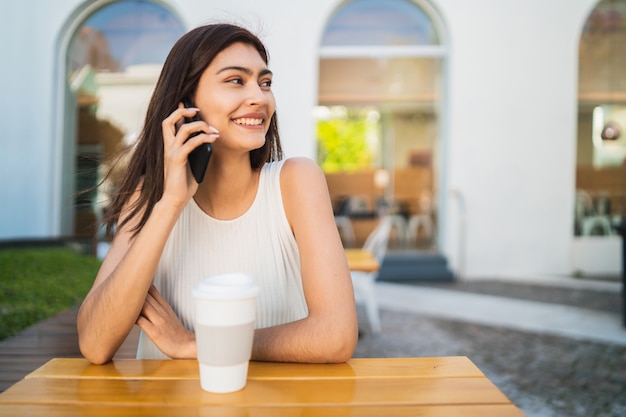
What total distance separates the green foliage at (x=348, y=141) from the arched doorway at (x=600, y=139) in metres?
5.58

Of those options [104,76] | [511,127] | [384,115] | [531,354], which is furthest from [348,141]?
[531,354]

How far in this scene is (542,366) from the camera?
3.47 metres

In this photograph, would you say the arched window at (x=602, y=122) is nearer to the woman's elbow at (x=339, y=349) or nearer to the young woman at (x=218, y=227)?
the young woman at (x=218, y=227)

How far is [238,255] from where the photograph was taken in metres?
1.47

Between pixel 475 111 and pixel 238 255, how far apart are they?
636 centimetres

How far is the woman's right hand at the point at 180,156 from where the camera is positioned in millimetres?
1203

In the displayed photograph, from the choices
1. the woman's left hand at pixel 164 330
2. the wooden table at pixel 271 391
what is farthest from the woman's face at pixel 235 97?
the wooden table at pixel 271 391

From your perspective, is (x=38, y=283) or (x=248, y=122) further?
(x=38, y=283)

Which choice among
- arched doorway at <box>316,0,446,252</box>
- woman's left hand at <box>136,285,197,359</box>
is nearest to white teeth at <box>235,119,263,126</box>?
woman's left hand at <box>136,285,197,359</box>

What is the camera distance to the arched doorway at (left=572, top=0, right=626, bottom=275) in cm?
753

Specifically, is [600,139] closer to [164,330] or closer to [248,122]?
[248,122]

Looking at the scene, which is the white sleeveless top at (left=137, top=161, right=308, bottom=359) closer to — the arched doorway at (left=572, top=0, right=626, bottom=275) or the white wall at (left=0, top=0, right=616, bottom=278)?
the white wall at (left=0, top=0, right=616, bottom=278)

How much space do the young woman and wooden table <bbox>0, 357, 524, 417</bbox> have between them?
86 mm

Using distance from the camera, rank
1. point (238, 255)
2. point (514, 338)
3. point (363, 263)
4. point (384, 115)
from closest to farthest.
Answer: point (238, 255), point (363, 263), point (514, 338), point (384, 115)
